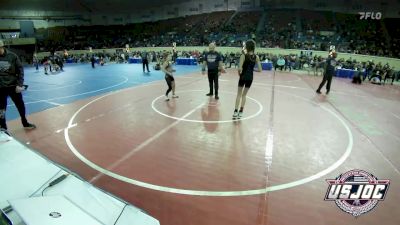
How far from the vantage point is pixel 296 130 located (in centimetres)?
747

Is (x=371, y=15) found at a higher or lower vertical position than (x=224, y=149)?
higher

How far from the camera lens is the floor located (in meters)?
4.20

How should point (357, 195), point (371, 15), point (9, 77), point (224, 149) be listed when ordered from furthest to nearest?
point (371, 15)
point (9, 77)
point (224, 149)
point (357, 195)


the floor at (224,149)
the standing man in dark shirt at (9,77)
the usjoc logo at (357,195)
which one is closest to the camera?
the usjoc logo at (357,195)

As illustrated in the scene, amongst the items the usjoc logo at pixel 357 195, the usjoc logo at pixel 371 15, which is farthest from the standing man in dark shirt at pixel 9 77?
the usjoc logo at pixel 371 15

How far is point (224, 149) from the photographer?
6.26 m

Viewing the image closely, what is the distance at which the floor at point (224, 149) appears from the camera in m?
4.20

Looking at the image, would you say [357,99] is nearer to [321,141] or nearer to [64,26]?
[321,141]

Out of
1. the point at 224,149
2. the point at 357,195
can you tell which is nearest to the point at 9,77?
the point at 224,149

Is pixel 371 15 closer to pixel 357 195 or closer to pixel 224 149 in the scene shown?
pixel 224 149

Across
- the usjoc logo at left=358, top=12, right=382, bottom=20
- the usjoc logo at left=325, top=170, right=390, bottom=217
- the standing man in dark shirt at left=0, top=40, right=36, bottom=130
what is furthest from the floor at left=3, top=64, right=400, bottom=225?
the usjoc logo at left=358, top=12, right=382, bottom=20

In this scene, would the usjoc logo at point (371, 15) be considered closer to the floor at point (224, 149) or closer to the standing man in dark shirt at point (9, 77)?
the floor at point (224, 149)

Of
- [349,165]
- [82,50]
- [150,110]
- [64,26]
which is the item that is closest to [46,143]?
[150,110]

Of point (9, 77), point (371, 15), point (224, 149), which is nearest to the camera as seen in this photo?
point (224, 149)
